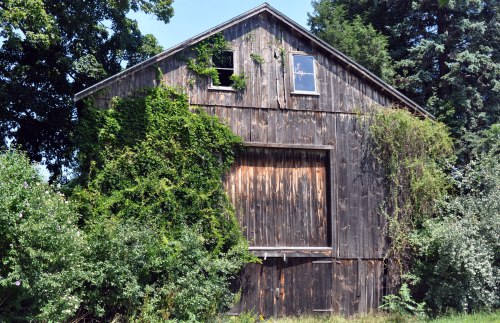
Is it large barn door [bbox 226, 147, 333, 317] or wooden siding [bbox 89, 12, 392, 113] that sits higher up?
wooden siding [bbox 89, 12, 392, 113]

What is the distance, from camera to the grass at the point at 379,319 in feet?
55.2

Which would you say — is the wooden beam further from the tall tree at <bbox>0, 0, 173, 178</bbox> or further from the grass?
the tall tree at <bbox>0, 0, 173, 178</bbox>

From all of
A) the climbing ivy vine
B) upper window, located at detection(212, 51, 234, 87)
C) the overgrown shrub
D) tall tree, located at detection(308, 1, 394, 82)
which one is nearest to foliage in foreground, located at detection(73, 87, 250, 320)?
upper window, located at detection(212, 51, 234, 87)

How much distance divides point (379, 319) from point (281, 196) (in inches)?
186

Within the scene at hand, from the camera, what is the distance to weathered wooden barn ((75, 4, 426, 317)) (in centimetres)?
1853

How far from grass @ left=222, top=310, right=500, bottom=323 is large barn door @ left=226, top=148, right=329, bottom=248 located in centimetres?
223

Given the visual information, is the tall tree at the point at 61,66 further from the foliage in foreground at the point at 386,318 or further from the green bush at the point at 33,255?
the foliage in foreground at the point at 386,318

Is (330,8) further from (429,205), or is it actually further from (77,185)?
(77,185)

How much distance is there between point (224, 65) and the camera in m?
19.4

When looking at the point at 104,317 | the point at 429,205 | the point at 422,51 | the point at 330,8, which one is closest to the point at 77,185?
the point at 104,317

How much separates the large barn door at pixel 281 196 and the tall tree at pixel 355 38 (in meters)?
9.02

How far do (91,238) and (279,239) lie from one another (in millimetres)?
5868

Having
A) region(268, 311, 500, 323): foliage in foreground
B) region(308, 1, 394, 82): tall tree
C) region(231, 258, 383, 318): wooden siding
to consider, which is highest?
region(308, 1, 394, 82): tall tree

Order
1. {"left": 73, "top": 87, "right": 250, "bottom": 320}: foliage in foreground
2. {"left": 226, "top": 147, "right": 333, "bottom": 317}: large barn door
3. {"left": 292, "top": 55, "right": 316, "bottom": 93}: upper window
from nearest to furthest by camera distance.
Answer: {"left": 73, "top": 87, "right": 250, "bottom": 320}: foliage in foreground, {"left": 226, "top": 147, "right": 333, "bottom": 317}: large barn door, {"left": 292, "top": 55, "right": 316, "bottom": 93}: upper window
